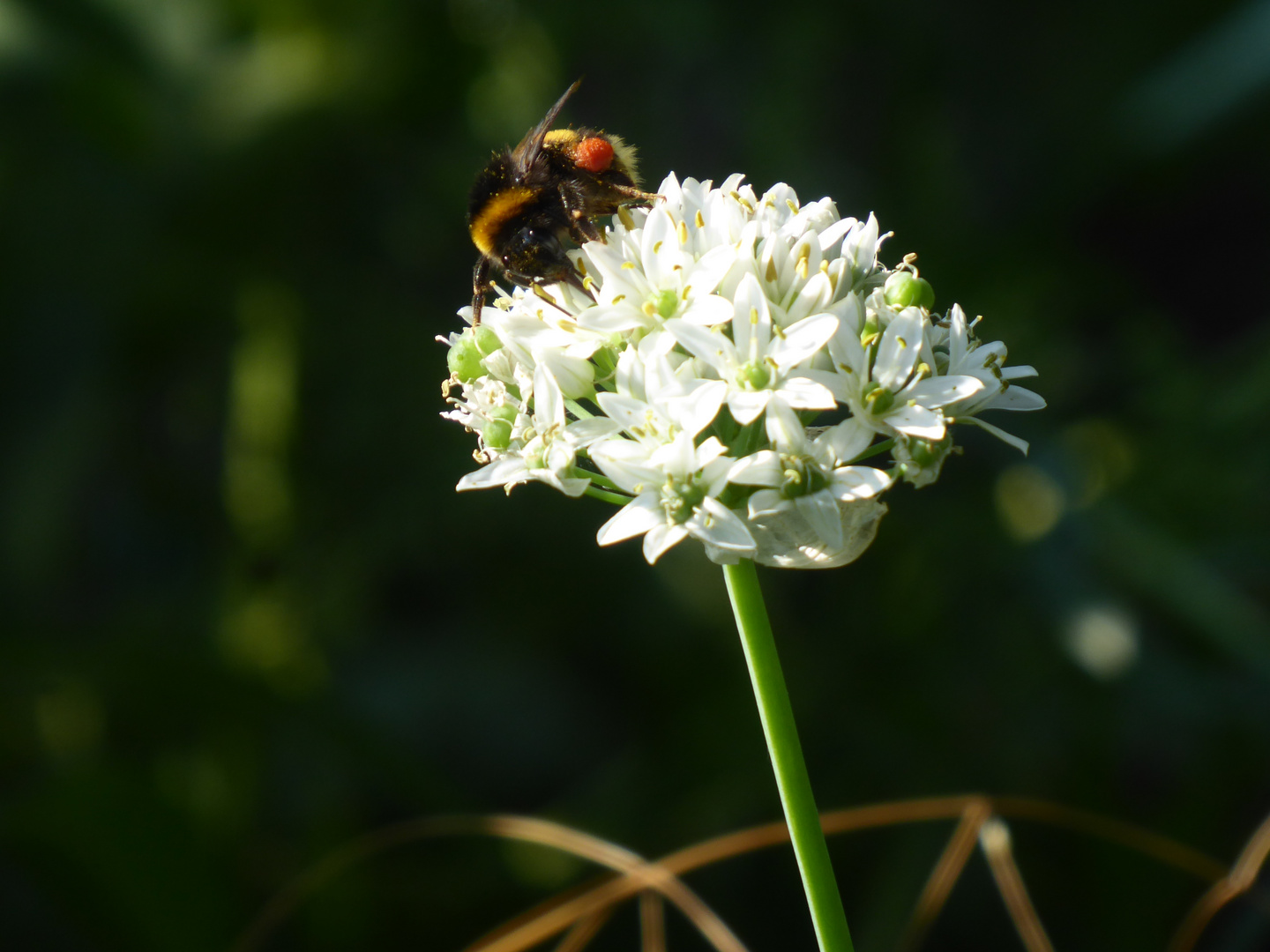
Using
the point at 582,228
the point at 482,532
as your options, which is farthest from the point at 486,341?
the point at 482,532

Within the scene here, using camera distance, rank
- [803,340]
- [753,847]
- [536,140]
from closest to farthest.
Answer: [803,340] < [536,140] < [753,847]

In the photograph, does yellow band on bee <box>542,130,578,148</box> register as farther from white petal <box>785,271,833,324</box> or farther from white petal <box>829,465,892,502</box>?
white petal <box>829,465,892,502</box>

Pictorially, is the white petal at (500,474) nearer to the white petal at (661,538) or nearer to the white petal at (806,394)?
the white petal at (661,538)

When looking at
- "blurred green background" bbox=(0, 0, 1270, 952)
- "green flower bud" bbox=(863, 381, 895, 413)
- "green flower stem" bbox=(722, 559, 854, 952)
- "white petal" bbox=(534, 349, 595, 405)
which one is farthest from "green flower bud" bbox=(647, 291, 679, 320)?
"blurred green background" bbox=(0, 0, 1270, 952)

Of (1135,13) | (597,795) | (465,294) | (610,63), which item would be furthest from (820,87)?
(597,795)

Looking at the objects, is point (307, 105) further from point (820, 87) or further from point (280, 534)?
point (820, 87)

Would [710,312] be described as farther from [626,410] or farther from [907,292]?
[907,292]

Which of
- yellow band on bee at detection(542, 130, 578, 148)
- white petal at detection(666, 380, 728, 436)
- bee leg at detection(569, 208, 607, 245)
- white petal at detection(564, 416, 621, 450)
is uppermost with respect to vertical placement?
yellow band on bee at detection(542, 130, 578, 148)
